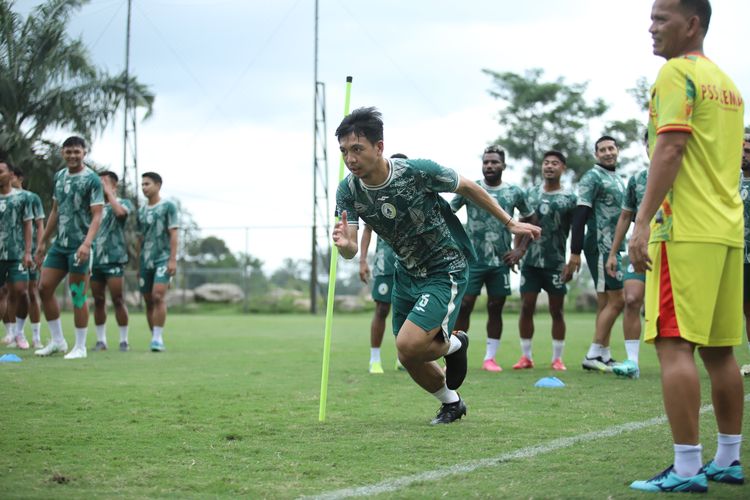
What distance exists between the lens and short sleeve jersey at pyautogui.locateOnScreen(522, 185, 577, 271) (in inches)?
416

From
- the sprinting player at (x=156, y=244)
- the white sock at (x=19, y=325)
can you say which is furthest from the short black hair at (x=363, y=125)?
the white sock at (x=19, y=325)

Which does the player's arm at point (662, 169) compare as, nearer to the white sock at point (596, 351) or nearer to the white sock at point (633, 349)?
the white sock at point (633, 349)

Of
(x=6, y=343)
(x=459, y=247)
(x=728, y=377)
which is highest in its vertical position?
(x=459, y=247)

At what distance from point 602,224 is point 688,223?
6.04 meters

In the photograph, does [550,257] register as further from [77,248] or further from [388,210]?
[77,248]

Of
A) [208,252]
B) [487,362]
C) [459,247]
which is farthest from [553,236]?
[208,252]

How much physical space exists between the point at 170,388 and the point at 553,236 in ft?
16.1

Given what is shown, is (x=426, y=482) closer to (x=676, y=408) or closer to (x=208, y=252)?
(x=676, y=408)

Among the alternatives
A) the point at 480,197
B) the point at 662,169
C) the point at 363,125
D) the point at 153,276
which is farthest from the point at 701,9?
the point at 153,276

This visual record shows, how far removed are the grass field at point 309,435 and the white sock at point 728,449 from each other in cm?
17

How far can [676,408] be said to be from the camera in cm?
413

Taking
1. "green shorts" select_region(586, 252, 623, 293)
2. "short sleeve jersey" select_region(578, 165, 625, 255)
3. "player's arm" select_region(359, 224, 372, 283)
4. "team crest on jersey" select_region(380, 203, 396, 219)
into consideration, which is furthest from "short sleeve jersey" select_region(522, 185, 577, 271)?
"team crest on jersey" select_region(380, 203, 396, 219)

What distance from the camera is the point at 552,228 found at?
10648 mm

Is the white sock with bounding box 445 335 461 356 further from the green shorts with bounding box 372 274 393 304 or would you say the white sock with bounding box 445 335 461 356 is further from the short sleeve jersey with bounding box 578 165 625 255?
the green shorts with bounding box 372 274 393 304
